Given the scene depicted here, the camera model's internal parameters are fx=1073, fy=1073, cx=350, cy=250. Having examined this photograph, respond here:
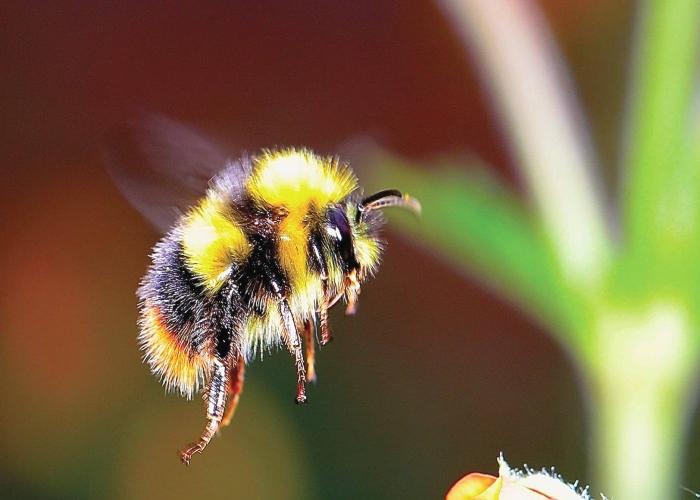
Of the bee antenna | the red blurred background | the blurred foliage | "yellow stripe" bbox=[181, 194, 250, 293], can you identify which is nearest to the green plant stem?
the blurred foliage

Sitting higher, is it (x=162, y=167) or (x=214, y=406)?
(x=162, y=167)

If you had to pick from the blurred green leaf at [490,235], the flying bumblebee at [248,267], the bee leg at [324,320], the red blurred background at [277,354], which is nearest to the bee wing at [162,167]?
the flying bumblebee at [248,267]

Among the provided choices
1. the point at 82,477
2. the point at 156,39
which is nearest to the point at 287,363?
the point at 82,477

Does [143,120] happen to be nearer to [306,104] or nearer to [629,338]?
[629,338]

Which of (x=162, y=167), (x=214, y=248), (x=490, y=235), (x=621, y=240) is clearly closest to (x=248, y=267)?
(x=214, y=248)

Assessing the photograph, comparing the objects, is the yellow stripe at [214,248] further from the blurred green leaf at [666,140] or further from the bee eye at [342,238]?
the blurred green leaf at [666,140]

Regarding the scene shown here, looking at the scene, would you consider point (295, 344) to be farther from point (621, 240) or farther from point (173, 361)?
point (621, 240)
